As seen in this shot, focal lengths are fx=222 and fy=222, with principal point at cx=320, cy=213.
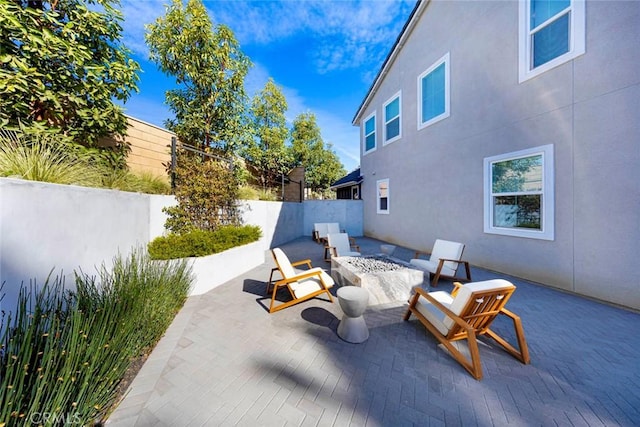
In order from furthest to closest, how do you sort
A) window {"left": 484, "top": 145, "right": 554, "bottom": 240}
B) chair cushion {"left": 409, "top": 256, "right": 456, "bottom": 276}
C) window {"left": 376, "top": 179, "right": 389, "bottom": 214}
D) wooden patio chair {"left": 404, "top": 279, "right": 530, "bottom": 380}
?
1. window {"left": 376, "top": 179, "right": 389, "bottom": 214}
2. chair cushion {"left": 409, "top": 256, "right": 456, "bottom": 276}
3. window {"left": 484, "top": 145, "right": 554, "bottom": 240}
4. wooden patio chair {"left": 404, "top": 279, "right": 530, "bottom": 380}

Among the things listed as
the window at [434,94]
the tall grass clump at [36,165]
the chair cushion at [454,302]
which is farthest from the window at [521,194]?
the tall grass clump at [36,165]

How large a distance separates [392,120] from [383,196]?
3448mm

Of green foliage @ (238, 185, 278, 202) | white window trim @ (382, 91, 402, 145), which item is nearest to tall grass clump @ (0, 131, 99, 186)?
green foliage @ (238, 185, 278, 202)

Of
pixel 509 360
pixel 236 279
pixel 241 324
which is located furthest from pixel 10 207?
pixel 509 360

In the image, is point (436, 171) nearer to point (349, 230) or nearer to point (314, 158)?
point (349, 230)

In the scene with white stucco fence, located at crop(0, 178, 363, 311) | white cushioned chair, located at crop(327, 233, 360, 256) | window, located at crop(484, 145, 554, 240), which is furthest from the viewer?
white cushioned chair, located at crop(327, 233, 360, 256)

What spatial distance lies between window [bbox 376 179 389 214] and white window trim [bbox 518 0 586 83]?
5769mm

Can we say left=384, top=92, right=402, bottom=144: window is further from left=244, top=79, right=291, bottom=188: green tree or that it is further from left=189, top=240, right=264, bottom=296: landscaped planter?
left=189, top=240, right=264, bottom=296: landscaped planter

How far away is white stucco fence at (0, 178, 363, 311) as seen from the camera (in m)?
2.28

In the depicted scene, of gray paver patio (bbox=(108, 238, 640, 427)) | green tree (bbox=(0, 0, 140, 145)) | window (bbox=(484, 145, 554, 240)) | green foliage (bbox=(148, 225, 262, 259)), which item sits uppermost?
green tree (bbox=(0, 0, 140, 145))

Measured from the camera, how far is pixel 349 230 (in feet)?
41.5

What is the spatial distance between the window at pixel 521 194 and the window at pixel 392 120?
4.52 metres

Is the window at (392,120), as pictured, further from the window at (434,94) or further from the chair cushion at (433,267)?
the chair cushion at (433,267)

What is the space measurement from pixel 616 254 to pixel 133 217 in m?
8.66
